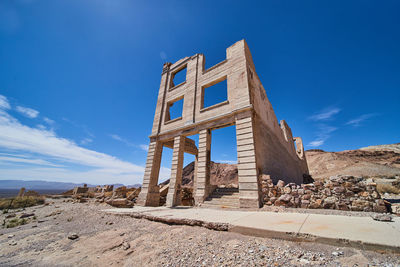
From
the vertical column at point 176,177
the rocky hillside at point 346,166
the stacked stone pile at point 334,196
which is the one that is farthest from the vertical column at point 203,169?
the rocky hillside at point 346,166

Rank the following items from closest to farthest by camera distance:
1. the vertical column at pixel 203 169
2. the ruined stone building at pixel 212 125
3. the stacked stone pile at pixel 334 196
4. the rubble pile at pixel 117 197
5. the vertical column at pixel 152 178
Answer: the stacked stone pile at pixel 334 196
the ruined stone building at pixel 212 125
the vertical column at pixel 203 169
the rubble pile at pixel 117 197
the vertical column at pixel 152 178

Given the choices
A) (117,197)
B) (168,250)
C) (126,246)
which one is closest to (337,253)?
(168,250)

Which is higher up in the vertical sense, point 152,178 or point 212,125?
point 212,125

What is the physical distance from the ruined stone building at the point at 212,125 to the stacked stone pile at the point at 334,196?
88 centimetres

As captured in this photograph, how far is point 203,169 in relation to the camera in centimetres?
791

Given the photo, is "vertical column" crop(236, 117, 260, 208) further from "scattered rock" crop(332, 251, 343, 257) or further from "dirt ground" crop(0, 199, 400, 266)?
"scattered rock" crop(332, 251, 343, 257)

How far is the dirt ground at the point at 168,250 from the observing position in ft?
5.67

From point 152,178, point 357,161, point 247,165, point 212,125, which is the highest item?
point 357,161

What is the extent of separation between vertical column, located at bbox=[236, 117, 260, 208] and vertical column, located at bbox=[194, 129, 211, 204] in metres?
1.90

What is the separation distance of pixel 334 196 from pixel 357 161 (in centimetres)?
4150

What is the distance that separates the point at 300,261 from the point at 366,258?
643 millimetres

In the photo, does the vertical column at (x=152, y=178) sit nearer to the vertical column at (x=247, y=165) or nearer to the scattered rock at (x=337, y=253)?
the vertical column at (x=247, y=165)

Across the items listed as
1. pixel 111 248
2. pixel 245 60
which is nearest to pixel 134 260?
pixel 111 248

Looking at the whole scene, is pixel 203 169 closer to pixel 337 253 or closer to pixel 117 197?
pixel 337 253
